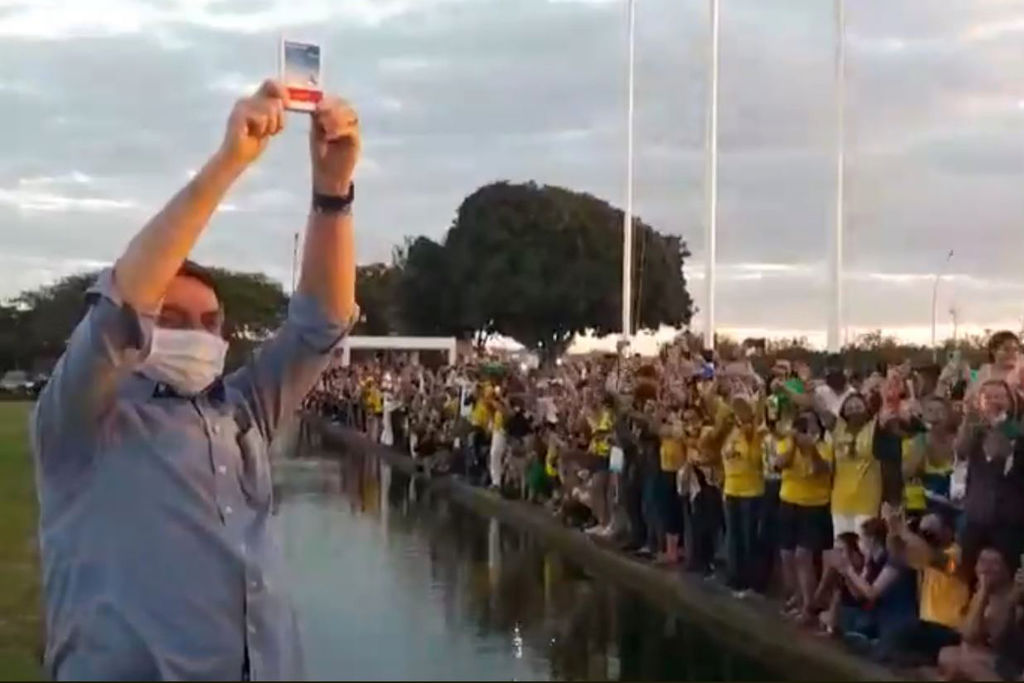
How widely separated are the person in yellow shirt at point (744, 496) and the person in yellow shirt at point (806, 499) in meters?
0.91

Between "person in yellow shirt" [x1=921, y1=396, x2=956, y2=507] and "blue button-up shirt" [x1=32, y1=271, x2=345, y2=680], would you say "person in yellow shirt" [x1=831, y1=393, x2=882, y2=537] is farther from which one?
"blue button-up shirt" [x1=32, y1=271, x2=345, y2=680]

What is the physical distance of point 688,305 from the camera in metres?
72.7

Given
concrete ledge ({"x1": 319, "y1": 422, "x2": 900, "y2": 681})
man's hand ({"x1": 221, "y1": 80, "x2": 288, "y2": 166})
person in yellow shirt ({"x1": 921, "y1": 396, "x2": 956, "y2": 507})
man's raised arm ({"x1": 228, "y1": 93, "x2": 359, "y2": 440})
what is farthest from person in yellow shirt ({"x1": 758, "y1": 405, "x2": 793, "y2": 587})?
man's hand ({"x1": 221, "y1": 80, "x2": 288, "y2": 166})

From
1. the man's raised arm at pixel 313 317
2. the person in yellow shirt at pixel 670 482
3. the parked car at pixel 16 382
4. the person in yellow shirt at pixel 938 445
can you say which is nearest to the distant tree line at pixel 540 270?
the parked car at pixel 16 382

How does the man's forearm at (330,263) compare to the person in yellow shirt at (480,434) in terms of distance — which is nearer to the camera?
the man's forearm at (330,263)

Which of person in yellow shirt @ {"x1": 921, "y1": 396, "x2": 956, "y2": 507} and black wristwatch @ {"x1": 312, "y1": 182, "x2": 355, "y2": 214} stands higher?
black wristwatch @ {"x1": 312, "y1": 182, "x2": 355, "y2": 214}

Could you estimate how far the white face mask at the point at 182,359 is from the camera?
346 centimetres

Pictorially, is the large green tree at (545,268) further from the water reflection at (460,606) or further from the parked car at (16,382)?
the water reflection at (460,606)

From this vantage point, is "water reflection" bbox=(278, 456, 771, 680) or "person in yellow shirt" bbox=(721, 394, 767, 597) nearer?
"water reflection" bbox=(278, 456, 771, 680)

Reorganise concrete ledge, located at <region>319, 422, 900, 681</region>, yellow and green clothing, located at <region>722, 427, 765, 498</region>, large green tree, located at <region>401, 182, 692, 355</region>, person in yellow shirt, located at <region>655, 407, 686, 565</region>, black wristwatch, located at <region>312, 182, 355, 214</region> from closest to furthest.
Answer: black wristwatch, located at <region>312, 182, 355, 214</region>, concrete ledge, located at <region>319, 422, 900, 681</region>, yellow and green clothing, located at <region>722, 427, 765, 498</region>, person in yellow shirt, located at <region>655, 407, 686, 565</region>, large green tree, located at <region>401, 182, 692, 355</region>

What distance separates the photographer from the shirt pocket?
3557 mm

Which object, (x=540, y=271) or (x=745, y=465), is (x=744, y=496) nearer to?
(x=745, y=465)

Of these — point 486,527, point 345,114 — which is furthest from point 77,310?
point 486,527

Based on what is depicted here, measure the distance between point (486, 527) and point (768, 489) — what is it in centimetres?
903
